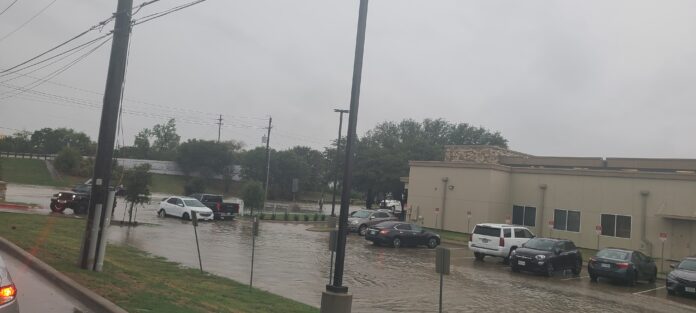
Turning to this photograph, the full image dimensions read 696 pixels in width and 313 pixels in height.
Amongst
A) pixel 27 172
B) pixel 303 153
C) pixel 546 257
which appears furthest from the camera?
pixel 303 153

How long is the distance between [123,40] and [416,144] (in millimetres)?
59953

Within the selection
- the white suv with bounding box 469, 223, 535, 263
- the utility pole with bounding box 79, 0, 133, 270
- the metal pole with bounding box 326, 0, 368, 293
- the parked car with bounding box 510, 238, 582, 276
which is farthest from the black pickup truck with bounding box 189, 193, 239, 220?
the metal pole with bounding box 326, 0, 368, 293

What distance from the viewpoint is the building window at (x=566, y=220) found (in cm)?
3497

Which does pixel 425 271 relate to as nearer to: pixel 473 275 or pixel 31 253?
pixel 473 275

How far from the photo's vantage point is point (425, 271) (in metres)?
19.6

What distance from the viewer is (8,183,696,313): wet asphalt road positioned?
46.1 feet

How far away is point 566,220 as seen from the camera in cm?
3547

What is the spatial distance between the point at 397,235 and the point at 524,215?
13.5 m

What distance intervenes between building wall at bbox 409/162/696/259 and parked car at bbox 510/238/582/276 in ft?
36.8

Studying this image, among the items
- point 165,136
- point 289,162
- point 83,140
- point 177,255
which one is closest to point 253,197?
point 177,255

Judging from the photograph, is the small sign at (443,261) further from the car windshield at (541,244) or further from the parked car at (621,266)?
the car windshield at (541,244)

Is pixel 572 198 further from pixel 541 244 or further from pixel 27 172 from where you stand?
pixel 27 172

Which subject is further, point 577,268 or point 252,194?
point 252,194

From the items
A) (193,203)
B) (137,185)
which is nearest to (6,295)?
(137,185)
